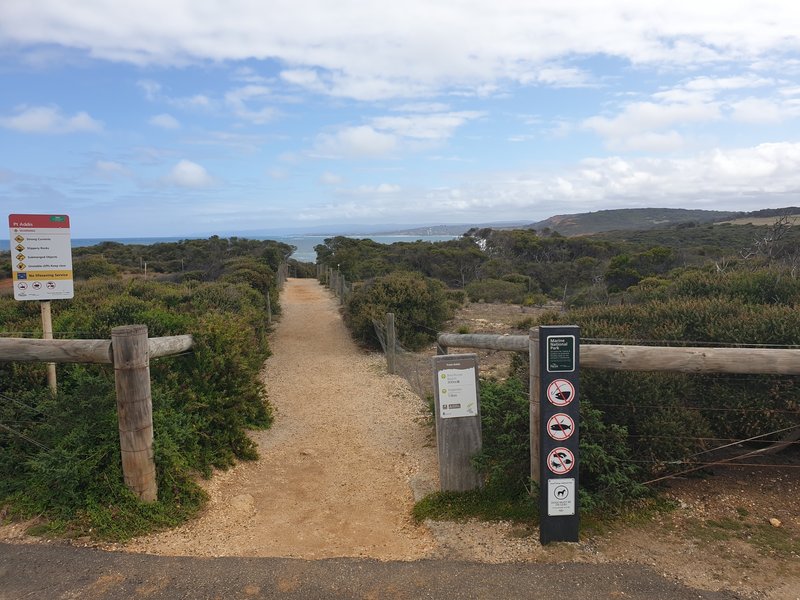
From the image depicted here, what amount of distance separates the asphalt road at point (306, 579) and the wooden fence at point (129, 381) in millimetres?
710

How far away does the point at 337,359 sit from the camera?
39.5 feet

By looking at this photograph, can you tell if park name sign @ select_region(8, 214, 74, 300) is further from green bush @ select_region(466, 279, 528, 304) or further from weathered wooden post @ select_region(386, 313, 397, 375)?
green bush @ select_region(466, 279, 528, 304)

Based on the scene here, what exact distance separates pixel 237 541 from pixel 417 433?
3022 millimetres

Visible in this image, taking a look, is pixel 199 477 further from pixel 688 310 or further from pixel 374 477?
pixel 688 310

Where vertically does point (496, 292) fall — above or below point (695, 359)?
below

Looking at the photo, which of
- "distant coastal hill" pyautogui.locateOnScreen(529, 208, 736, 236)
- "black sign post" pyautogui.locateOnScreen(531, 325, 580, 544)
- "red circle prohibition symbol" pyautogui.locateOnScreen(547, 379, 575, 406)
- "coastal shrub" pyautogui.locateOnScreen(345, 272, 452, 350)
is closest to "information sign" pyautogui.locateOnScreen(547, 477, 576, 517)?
"black sign post" pyautogui.locateOnScreen(531, 325, 580, 544)

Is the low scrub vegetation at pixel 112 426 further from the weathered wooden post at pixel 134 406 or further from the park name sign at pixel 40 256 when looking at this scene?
the park name sign at pixel 40 256

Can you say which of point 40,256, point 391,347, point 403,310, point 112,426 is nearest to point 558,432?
point 112,426

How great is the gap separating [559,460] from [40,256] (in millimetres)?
5183

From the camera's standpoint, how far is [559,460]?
388cm

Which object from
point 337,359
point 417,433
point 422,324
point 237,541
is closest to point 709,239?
point 422,324

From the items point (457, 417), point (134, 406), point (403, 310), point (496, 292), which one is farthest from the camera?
point (496, 292)

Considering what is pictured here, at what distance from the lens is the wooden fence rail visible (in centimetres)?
396

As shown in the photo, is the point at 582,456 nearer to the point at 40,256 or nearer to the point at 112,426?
the point at 112,426
